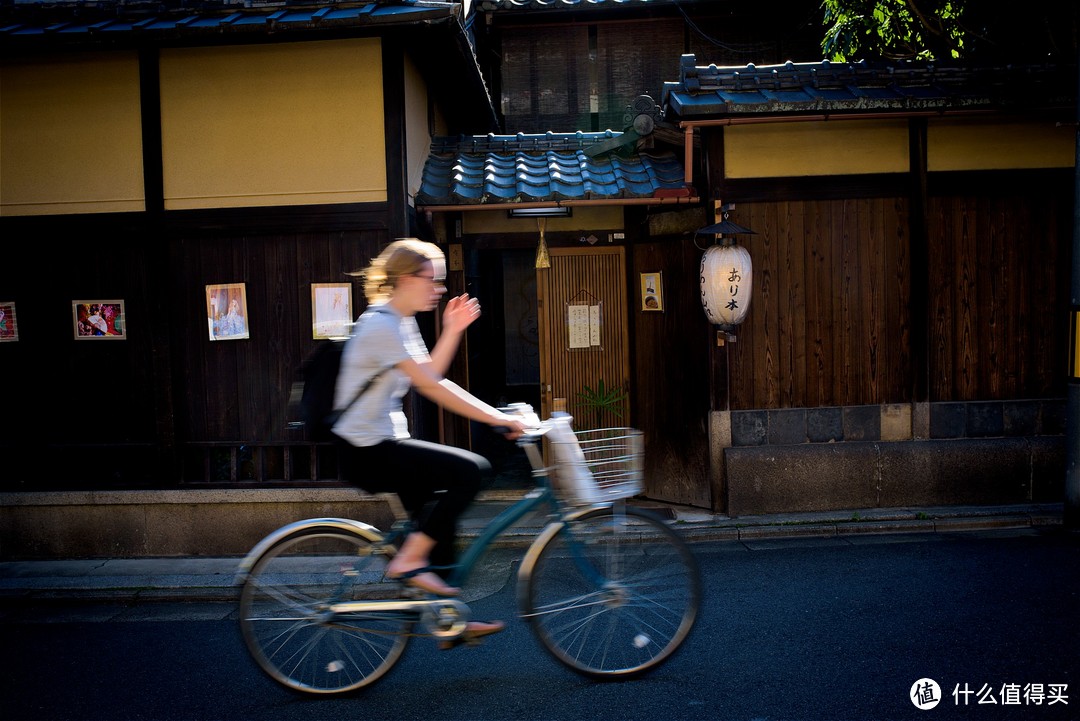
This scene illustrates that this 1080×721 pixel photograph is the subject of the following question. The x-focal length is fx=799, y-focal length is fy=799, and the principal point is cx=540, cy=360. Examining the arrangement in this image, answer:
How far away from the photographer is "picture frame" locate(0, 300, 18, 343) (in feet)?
26.0

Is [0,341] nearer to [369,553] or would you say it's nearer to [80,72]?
[80,72]

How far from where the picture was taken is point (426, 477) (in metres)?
4.16

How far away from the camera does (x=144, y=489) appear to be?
309 inches

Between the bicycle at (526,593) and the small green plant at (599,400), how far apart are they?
5.34m

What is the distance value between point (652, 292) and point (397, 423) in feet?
17.9

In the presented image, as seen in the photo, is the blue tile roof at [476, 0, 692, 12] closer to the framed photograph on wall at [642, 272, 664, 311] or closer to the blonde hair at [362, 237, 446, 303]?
the framed photograph on wall at [642, 272, 664, 311]

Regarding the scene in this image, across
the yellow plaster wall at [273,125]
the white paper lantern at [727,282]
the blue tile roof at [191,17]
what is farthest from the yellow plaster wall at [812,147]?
the yellow plaster wall at [273,125]

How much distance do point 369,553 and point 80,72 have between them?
20.9ft

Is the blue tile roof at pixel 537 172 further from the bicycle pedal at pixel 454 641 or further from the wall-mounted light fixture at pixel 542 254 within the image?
the bicycle pedal at pixel 454 641

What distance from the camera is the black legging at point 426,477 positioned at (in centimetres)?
414

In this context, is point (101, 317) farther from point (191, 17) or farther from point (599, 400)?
point (599, 400)

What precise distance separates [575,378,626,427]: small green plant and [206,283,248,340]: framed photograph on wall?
4.03m

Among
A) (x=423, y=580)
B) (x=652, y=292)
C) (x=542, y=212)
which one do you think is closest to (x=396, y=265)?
(x=423, y=580)

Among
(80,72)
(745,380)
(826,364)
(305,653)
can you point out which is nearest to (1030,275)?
(826,364)
